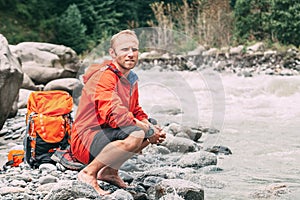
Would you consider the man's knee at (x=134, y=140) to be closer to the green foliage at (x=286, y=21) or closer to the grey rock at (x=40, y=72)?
the grey rock at (x=40, y=72)

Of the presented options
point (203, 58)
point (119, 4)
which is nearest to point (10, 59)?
point (203, 58)

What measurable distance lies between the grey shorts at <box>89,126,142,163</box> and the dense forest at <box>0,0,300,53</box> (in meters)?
10.9

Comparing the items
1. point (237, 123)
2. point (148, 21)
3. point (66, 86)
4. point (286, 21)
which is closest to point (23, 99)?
point (66, 86)

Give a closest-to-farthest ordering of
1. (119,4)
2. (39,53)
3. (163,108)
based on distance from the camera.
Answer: (163,108), (39,53), (119,4)

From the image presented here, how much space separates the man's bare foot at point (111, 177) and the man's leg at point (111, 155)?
0.33ft

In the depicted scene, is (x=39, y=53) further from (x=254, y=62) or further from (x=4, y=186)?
→ (x=4, y=186)

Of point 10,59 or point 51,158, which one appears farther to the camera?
point 10,59

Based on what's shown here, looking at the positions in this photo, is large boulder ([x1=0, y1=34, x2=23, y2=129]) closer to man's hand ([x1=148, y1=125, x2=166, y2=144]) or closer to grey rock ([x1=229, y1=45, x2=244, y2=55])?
man's hand ([x1=148, y1=125, x2=166, y2=144])

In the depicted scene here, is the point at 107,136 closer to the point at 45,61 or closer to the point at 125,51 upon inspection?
the point at 125,51

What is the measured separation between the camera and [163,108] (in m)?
7.68

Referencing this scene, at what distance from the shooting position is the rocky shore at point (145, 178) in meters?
2.67

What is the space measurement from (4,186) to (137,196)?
2.52 feet

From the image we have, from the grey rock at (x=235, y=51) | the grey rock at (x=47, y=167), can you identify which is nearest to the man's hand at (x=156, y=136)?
the grey rock at (x=47, y=167)

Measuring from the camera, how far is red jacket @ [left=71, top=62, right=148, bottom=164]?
2688 millimetres
